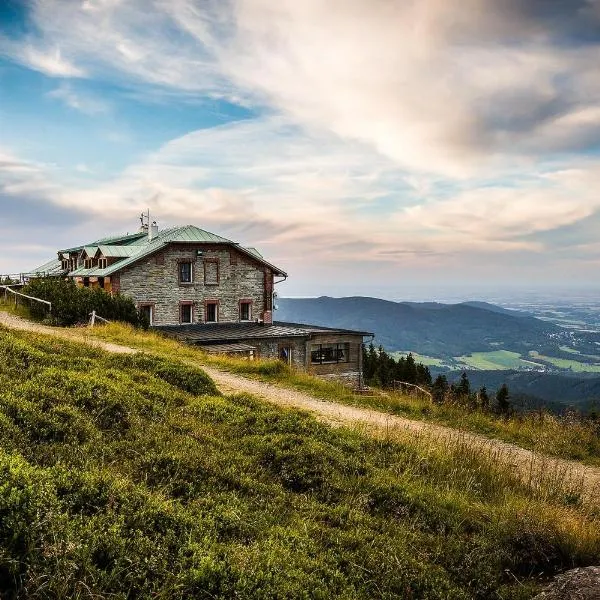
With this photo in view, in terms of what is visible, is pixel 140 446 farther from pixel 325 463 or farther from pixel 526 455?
pixel 526 455

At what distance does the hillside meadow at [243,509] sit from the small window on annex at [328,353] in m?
29.8

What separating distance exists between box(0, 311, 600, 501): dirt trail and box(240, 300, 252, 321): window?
84.1 feet

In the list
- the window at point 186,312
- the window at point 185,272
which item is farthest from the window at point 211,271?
the window at point 186,312

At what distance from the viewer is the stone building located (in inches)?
1524

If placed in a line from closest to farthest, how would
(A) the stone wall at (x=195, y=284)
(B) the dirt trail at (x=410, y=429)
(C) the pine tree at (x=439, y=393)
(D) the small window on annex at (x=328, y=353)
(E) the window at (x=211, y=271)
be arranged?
1. (B) the dirt trail at (x=410, y=429)
2. (C) the pine tree at (x=439, y=393)
3. (A) the stone wall at (x=195, y=284)
4. (D) the small window on annex at (x=328, y=353)
5. (E) the window at (x=211, y=271)

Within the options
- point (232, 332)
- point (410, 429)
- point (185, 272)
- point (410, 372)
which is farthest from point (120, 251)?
point (410, 372)

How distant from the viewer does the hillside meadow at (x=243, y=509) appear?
14.8 ft

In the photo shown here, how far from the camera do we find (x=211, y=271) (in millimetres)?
42844

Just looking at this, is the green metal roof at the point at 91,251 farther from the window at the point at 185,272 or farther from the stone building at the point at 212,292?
the window at the point at 185,272

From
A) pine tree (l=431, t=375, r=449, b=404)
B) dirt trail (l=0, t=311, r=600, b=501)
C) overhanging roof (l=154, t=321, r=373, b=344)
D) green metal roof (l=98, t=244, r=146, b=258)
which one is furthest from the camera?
green metal roof (l=98, t=244, r=146, b=258)

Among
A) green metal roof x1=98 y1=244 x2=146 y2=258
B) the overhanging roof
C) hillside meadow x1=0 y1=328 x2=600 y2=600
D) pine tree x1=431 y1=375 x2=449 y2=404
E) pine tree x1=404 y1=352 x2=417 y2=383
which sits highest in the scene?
green metal roof x1=98 y1=244 x2=146 y2=258

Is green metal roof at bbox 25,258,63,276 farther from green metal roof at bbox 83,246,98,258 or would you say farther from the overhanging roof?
the overhanging roof

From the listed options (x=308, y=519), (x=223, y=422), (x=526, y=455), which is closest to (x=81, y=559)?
(x=308, y=519)

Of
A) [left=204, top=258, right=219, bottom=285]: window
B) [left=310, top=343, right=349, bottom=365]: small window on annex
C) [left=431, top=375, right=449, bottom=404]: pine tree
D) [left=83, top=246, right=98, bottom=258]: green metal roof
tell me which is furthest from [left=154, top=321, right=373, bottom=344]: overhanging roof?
[left=431, top=375, right=449, bottom=404]: pine tree
